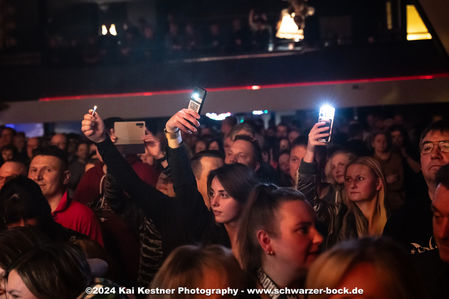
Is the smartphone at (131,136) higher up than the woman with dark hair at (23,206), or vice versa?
the smartphone at (131,136)

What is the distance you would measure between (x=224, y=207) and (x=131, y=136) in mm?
1147

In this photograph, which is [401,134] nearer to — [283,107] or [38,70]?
[283,107]

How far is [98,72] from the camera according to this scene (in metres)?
14.7

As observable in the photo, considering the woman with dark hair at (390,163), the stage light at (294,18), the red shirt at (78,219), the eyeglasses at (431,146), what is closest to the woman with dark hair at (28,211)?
the red shirt at (78,219)

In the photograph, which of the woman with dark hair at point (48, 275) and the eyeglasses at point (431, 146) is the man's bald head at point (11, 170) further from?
the eyeglasses at point (431, 146)

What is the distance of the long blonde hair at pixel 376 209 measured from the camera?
11.3 ft

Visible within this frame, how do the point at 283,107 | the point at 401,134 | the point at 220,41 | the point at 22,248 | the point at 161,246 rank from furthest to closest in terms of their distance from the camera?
the point at 220,41 < the point at 283,107 < the point at 401,134 < the point at 161,246 < the point at 22,248

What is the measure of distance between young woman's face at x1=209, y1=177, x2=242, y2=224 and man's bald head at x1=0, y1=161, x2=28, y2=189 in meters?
2.34

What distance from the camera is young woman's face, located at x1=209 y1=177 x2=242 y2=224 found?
9.77 feet

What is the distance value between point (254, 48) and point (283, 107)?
2.14m

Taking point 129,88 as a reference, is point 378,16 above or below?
above

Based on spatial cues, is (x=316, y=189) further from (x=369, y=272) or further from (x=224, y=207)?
(x=369, y=272)

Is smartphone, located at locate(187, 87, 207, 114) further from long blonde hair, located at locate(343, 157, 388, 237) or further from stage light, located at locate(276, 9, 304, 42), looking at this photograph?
stage light, located at locate(276, 9, 304, 42)

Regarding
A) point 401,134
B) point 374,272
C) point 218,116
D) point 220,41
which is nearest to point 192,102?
point 374,272
